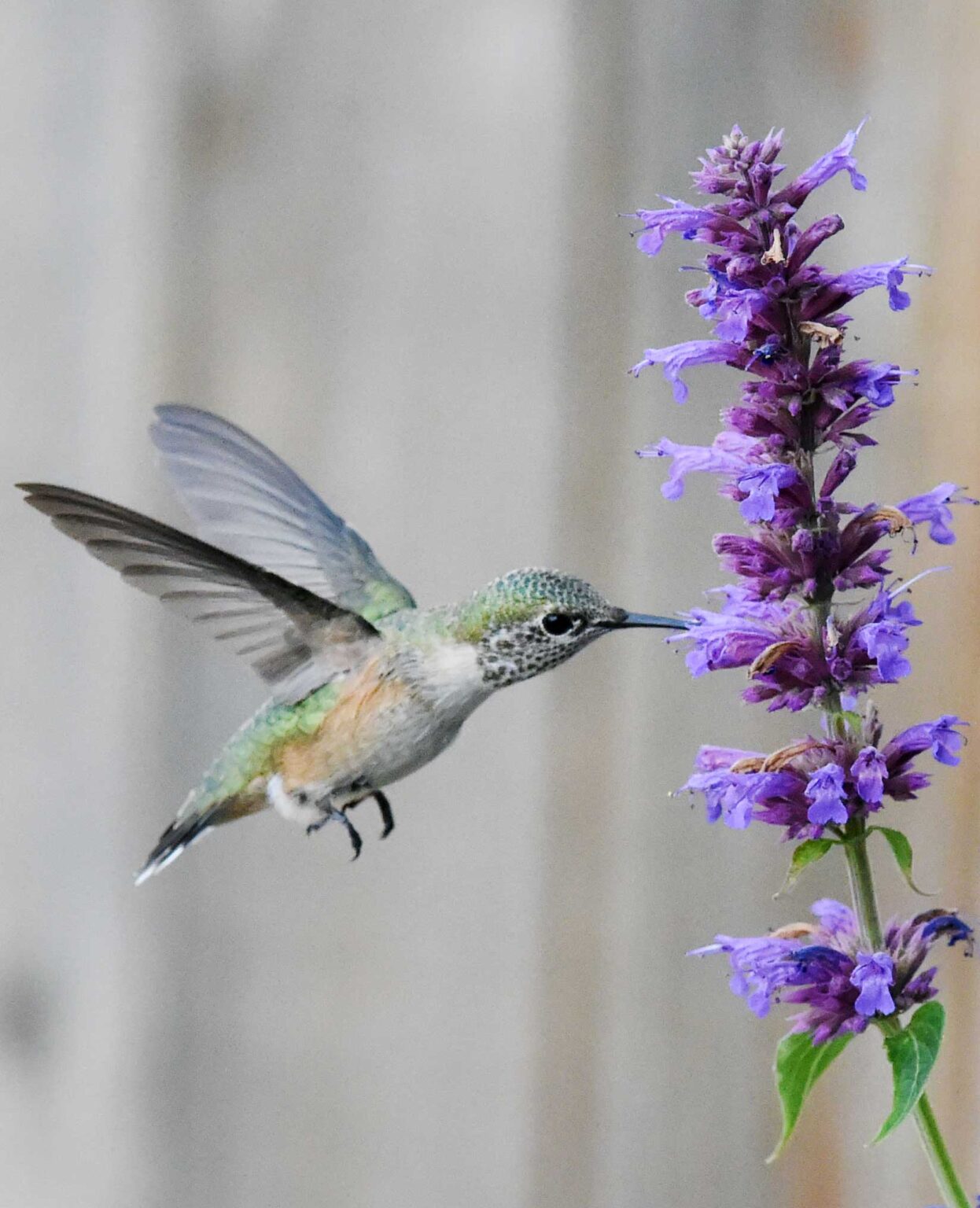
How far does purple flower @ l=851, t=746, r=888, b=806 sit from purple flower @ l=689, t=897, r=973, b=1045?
0.13m

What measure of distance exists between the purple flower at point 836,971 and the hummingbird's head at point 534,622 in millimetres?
289

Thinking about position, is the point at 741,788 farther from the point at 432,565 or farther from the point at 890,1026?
the point at 432,565

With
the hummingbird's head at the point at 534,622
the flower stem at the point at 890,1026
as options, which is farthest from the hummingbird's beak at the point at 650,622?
the flower stem at the point at 890,1026

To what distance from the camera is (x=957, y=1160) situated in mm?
1624

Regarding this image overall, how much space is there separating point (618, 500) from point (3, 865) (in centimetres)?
97

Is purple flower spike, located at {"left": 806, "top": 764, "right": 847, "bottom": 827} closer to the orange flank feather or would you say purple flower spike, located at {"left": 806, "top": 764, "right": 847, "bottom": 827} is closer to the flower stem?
the flower stem

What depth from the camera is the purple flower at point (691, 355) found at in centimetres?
99

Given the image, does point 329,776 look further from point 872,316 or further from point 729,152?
point 872,316

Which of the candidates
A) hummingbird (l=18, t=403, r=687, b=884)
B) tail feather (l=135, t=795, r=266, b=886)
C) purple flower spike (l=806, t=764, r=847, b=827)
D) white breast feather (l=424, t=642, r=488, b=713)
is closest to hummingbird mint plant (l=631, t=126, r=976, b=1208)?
purple flower spike (l=806, t=764, r=847, b=827)

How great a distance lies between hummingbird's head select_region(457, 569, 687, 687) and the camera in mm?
1200

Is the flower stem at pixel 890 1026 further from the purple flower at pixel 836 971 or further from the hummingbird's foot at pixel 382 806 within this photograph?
the hummingbird's foot at pixel 382 806

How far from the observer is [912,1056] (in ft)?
3.09

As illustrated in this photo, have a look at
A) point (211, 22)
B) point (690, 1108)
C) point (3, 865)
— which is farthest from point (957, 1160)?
point (211, 22)

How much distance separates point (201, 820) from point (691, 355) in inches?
30.0
